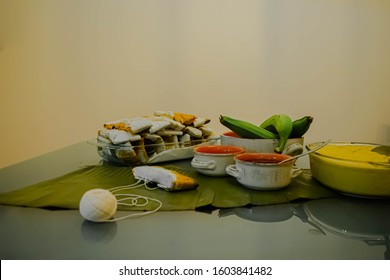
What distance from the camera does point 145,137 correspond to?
83 centimetres

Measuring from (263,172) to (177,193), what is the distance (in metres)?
0.16

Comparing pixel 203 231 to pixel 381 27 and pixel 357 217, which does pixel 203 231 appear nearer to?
pixel 357 217

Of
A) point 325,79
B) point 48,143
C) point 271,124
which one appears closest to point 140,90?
point 48,143

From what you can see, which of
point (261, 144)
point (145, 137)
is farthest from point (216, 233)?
point (145, 137)

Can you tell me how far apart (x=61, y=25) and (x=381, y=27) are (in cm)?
190

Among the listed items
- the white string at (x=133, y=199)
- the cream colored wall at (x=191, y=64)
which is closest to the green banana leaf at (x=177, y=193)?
the white string at (x=133, y=199)

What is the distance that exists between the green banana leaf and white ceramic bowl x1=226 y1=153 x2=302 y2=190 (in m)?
0.01

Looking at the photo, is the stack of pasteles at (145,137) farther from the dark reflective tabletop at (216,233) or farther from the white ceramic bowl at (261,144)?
the dark reflective tabletop at (216,233)

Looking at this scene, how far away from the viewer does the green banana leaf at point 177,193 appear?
0.53 meters

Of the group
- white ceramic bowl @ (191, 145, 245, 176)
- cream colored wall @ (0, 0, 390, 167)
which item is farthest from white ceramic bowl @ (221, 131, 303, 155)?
cream colored wall @ (0, 0, 390, 167)

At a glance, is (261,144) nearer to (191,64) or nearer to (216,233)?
(216,233)

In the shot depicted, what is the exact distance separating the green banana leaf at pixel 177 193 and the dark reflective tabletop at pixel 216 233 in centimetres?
2

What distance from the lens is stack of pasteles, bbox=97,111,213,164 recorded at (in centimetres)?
80

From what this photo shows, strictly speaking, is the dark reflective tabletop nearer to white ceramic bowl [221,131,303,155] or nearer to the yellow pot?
the yellow pot
